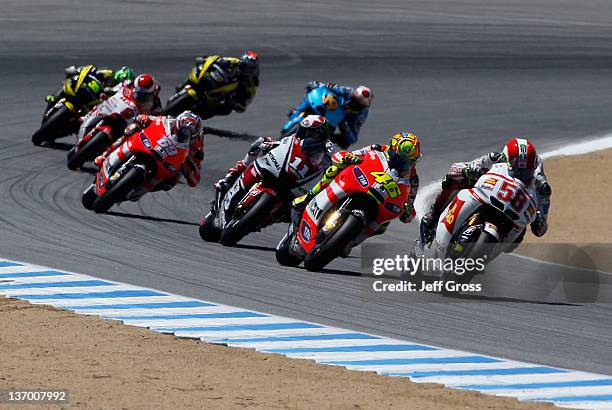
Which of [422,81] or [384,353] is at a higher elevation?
[384,353]

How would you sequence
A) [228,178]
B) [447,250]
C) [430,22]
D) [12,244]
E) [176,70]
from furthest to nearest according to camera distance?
[430,22]
[176,70]
[228,178]
[12,244]
[447,250]

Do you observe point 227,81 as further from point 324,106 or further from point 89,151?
point 89,151

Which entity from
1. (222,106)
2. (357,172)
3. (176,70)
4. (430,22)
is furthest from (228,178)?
(430,22)

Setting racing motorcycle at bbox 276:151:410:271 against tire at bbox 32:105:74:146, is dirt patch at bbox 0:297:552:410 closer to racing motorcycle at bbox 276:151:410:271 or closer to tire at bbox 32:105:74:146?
racing motorcycle at bbox 276:151:410:271

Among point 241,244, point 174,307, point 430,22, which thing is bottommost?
point 430,22

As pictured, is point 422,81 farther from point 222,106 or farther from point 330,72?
point 222,106

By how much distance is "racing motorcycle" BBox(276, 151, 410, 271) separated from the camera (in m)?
15.2

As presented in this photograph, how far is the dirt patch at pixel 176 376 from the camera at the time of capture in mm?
10305

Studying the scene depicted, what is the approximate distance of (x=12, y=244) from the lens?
1619 centimetres

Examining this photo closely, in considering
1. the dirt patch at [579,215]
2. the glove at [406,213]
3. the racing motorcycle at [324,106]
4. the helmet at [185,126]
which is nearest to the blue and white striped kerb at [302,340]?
the glove at [406,213]

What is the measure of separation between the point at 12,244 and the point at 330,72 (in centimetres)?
1741

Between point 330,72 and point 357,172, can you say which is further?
point 330,72

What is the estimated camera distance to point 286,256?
16266 millimetres

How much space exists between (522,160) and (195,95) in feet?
40.0
